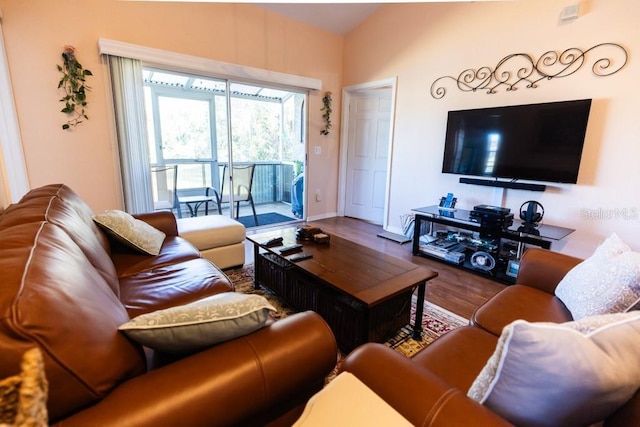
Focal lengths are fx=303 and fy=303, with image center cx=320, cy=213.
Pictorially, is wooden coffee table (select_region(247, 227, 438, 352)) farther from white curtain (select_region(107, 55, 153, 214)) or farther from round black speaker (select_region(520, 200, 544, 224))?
white curtain (select_region(107, 55, 153, 214))

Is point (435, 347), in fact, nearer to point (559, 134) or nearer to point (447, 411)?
point (447, 411)

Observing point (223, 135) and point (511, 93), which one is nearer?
point (511, 93)

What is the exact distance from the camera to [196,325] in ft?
2.74

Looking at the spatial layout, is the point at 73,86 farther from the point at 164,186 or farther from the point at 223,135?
the point at 223,135

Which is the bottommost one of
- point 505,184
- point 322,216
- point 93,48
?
point 322,216

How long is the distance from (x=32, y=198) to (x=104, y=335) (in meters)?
1.32

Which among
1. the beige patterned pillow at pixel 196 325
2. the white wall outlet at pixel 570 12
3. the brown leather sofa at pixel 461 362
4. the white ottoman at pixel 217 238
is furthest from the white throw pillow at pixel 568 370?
the white wall outlet at pixel 570 12

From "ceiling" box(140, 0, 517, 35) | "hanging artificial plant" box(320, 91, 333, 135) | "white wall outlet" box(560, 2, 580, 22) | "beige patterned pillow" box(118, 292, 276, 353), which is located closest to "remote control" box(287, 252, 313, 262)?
"beige patterned pillow" box(118, 292, 276, 353)

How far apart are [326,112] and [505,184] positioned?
2.76 metres

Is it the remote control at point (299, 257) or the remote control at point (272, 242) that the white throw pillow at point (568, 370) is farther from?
the remote control at point (272, 242)

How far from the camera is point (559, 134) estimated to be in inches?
106

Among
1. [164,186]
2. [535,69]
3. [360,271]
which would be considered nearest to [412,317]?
[360,271]

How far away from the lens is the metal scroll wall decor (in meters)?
2.51

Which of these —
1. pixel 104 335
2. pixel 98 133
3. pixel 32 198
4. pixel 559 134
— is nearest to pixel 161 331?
pixel 104 335
